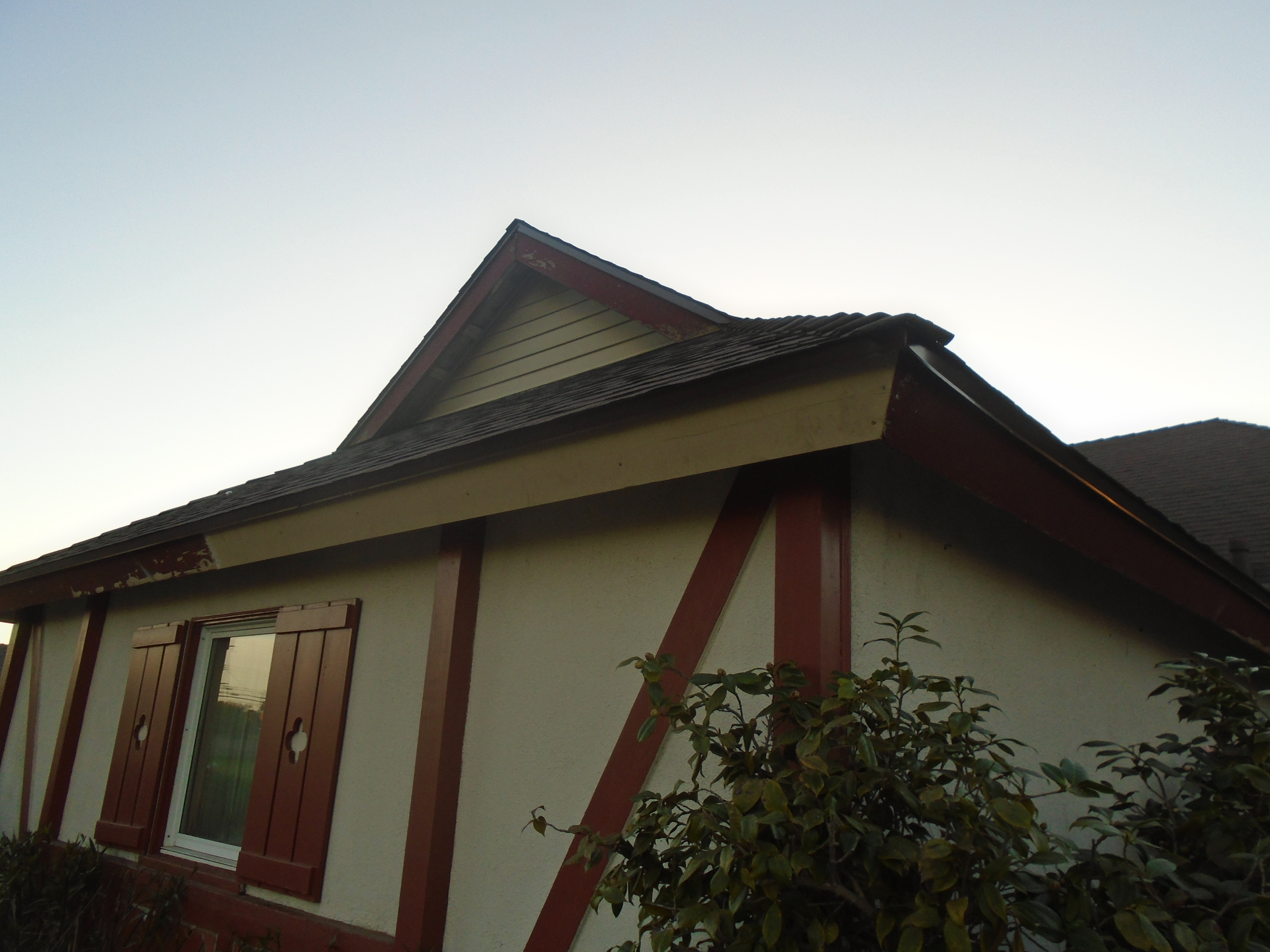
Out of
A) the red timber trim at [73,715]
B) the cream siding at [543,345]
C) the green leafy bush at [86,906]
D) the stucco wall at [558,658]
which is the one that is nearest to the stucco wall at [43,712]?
the red timber trim at [73,715]

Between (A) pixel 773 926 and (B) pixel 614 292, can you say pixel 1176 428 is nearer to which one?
(B) pixel 614 292

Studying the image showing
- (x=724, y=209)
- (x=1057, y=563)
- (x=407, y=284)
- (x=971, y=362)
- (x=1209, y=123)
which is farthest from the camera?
(x=407, y=284)

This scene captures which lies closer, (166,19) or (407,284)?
(166,19)

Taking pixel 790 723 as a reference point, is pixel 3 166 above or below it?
above

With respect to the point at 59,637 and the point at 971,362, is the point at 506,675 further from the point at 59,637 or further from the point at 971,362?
the point at 59,637

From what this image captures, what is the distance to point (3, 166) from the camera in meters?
6.42

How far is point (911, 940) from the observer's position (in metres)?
1.45

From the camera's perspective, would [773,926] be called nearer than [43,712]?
Yes

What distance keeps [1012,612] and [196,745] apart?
439 centimetres

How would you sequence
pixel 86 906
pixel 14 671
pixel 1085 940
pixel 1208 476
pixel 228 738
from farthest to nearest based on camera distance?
pixel 1208 476
pixel 14 671
pixel 228 738
pixel 86 906
pixel 1085 940

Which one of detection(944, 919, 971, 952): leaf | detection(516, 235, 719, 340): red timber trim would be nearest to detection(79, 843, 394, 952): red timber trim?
detection(944, 919, 971, 952): leaf

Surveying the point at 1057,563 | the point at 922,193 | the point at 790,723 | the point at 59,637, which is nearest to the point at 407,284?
the point at 59,637

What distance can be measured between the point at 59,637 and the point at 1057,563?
6826 millimetres

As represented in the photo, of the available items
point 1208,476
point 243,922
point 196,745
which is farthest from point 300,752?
point 1208,476
